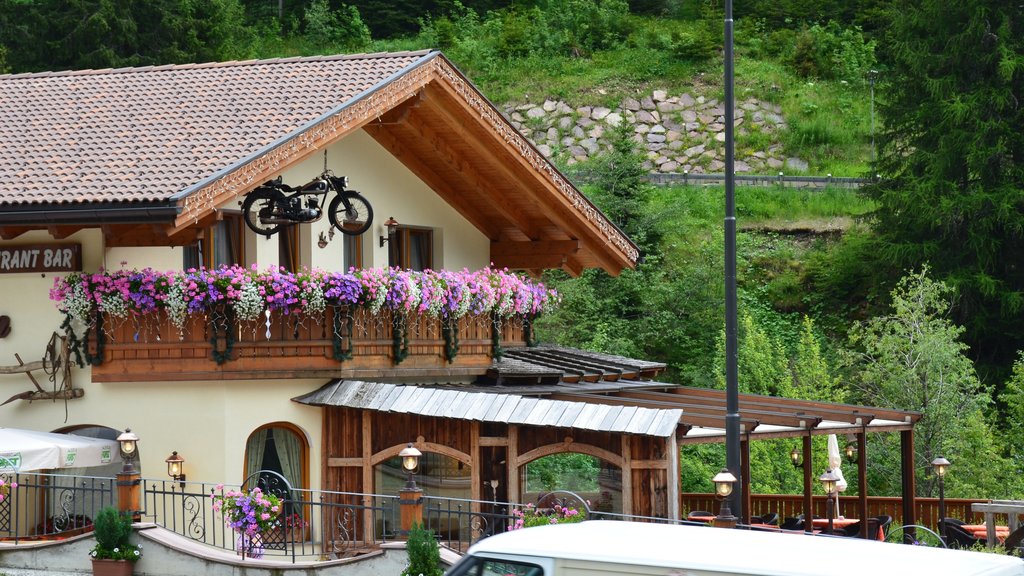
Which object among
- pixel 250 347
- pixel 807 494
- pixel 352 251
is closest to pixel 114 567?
pixel 250 347

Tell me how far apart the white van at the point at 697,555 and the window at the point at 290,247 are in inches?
404

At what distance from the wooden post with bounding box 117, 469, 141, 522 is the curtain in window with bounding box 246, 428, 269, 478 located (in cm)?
261

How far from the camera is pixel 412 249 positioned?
75.6ft

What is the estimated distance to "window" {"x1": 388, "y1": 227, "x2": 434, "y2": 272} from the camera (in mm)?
22547

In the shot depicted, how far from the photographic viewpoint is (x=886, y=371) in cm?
2936

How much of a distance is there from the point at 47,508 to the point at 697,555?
1190 cm

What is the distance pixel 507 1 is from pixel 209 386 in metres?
48.1

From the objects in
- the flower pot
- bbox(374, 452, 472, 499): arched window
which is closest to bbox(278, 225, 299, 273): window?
bbox(374, 452, 472, 499): arched window

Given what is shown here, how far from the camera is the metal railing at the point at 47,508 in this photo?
59.7 feet

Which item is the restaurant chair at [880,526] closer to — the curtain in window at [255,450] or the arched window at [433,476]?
the arched window at [433,476]

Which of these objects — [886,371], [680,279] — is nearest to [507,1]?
[680,279]

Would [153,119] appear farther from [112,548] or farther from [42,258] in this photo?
[112,548]

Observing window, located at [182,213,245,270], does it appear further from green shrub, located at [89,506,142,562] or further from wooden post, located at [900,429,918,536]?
wooden post, located at [900,429,918,536]

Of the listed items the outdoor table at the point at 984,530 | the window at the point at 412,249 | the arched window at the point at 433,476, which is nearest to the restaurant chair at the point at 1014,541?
the outdoor table at the point at 984,530
